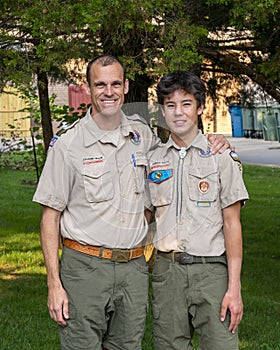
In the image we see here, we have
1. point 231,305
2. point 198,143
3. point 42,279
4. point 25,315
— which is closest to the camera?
point 231,305

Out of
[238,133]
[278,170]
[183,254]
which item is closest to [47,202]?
[183,254]

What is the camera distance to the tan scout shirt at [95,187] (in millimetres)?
3523

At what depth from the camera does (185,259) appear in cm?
350

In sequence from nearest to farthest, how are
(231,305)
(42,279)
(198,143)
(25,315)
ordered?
(231,305) < (198,143) < (25,315) < (42,279)

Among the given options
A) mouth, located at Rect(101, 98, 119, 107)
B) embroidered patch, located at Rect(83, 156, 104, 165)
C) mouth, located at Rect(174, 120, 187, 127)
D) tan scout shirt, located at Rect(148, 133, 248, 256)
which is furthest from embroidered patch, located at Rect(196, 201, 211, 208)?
mouth, located at Rect(101, 98, 119, 107)

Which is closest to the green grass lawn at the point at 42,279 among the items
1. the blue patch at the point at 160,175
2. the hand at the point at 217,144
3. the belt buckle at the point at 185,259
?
the belt buckle at the point at 185,259

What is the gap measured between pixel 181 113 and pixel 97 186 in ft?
1.70

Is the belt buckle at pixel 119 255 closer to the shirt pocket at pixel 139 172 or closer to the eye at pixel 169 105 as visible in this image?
the shirt pocket at pixel 139 172

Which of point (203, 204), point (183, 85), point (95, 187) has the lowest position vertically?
point (203, 204)

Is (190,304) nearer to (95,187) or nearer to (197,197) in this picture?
(197,197)

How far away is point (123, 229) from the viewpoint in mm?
3539

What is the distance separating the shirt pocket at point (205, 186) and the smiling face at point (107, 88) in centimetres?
50

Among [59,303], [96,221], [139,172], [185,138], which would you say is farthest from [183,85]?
[59,303]

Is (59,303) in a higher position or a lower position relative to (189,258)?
lower
